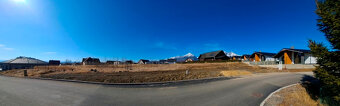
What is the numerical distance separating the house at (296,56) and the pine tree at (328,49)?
23.5 metres

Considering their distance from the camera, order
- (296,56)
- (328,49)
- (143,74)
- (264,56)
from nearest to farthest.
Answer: (328,49) < (143,74) < (296,56) < (264,56)

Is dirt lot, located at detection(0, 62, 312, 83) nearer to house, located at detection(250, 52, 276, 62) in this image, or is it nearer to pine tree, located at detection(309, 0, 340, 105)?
pine tree, located at detection(309, 0, 340, 105)

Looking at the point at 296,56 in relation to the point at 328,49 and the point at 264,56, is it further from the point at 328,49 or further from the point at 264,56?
the point at 328,49

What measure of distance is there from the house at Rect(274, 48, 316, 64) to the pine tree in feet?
77.0

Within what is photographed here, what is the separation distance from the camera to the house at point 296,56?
19328 millimetres

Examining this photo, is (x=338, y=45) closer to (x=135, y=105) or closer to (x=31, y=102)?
(x=135, y=105)

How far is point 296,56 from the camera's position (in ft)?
69.2

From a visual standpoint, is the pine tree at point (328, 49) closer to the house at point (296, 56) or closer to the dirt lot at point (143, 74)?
the dirt lot at point (143, 74)

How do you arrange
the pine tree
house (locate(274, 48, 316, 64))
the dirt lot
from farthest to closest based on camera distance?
house (locate(274, 48, 316, 64)) < the dirt lot < the pine tree

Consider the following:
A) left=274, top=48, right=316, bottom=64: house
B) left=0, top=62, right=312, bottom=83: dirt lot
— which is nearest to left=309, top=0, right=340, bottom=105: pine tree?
left=0, top=62, right=312, bottom=83: dirt lot

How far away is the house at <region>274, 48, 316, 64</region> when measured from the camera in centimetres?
1933

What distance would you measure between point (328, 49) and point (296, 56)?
2553cm

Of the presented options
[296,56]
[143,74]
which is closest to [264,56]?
[296,56]

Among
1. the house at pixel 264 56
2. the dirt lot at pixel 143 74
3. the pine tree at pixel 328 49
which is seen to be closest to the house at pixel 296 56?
the house at pixel 264 56
